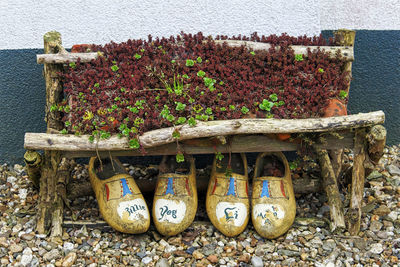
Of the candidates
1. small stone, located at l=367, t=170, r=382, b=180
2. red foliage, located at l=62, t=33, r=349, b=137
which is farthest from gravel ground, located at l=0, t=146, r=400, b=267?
red foliage, located at l=62, t=33, r=349, b=137

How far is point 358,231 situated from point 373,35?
2.10 m

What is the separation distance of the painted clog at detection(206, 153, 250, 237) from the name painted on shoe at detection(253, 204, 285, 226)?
0.30 ft

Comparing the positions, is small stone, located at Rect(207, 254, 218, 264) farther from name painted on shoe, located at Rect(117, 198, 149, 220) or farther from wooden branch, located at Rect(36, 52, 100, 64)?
wooden branch, located at Rect(36, 52, 100, 64)

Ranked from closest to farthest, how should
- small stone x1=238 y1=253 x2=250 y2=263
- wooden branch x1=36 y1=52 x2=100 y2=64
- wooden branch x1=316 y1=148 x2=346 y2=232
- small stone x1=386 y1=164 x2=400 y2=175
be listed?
small stone x1=238 y1=253 x2=250 y2=263
wooden branch x1=316 y1=148 x2=346 y2=232
wooden branch x1=36 y1=52 x2=100 y2=64
small stone x1=386 y1=164 x2=400 y2=175

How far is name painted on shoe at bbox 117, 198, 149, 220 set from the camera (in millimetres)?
3133

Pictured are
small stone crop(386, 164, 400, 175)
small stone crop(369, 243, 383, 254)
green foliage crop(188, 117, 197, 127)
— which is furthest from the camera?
small stone crop(386, 164, 400, 175)

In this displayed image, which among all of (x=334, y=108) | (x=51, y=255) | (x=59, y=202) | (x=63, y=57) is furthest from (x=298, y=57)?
(x=51, y=255)

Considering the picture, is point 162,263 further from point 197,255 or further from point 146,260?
point 197,255

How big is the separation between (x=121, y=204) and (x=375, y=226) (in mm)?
1935

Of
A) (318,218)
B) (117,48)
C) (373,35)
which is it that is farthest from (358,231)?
(117,48)

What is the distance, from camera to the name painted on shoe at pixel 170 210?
10.3ft

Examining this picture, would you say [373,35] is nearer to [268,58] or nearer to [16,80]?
[268,58]

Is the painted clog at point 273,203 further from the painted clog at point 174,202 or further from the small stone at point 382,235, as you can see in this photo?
the small stone at point 382,235

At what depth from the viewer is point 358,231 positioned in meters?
3.25
